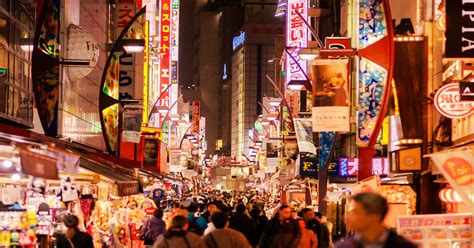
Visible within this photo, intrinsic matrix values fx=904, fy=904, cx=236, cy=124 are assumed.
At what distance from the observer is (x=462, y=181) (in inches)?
492

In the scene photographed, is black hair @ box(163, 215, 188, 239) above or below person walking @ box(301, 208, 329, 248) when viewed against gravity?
above

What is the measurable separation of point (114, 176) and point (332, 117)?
5.04 metres

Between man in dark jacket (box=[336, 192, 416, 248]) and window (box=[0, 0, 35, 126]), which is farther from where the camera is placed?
window (box=[0, 0, 35, 126])

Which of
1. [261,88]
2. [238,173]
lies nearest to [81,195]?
[238,173]

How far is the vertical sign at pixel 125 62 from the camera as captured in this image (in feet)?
111

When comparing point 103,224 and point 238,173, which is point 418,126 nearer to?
point 103,224

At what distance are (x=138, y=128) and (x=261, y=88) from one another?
13714 cm

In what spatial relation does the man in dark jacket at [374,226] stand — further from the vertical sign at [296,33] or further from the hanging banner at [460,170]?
the vertical sign at [296,33]

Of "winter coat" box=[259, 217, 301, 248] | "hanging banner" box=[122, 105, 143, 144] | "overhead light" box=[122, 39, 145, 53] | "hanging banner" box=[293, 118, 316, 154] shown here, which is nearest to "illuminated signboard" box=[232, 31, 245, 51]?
"hanging banner" box=[293, 118, 316, 154]

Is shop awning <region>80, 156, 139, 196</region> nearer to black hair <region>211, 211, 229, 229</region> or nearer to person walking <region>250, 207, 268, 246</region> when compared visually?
person walking <region>250, 207, 268, 246</region>

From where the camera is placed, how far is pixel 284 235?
53.5ft

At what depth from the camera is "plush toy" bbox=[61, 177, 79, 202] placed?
17.4m

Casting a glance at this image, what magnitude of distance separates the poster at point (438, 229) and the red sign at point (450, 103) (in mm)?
3797

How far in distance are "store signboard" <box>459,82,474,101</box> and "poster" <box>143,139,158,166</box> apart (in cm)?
2692
